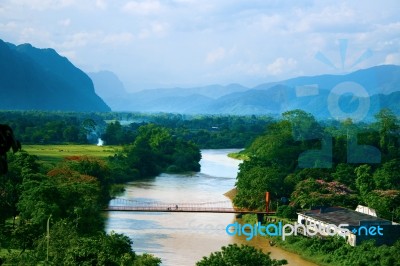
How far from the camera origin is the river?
14234 mm

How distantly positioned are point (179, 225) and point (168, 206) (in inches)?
95.6

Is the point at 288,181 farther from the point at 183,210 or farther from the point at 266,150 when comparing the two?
the point at 266,150

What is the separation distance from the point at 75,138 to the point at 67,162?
873 inches

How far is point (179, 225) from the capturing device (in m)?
17.2

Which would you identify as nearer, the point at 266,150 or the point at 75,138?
the point at 266,150

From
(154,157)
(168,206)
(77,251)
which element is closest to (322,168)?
(168,206)

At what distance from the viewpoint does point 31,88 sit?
98250 millimetres

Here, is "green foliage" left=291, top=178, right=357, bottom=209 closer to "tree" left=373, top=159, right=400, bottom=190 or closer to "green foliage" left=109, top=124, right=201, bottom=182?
"tree" left=373, top=159, right=400, bottom=190

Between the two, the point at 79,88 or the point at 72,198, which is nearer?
the point at 72,198

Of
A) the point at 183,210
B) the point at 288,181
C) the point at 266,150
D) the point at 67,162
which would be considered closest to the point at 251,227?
A: the point at 183,210

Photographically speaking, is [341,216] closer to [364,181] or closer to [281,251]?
[281,251]

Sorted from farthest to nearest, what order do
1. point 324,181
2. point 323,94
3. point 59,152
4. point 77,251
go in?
point 323,94
point 59,152
point 324,181
point 77,251

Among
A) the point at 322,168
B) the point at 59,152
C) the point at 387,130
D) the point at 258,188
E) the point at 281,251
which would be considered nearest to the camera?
the point at 281,251

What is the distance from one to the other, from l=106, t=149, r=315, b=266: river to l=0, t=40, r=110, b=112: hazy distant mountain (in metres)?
71.0
